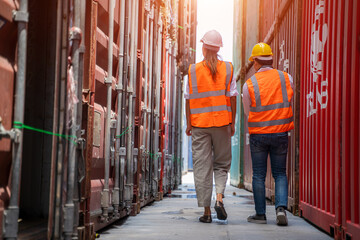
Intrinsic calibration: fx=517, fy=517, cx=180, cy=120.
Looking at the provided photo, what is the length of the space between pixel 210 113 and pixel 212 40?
0.81 m

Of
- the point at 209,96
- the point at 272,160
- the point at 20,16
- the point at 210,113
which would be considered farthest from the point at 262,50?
the point at 20,16

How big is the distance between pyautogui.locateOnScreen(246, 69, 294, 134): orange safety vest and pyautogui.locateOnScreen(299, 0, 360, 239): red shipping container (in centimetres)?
32

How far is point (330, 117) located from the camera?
4.91m

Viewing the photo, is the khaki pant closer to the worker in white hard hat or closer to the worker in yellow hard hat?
the worker in white hard hat

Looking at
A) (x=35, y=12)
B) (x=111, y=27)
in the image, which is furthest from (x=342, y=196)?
(x=35, y=12)

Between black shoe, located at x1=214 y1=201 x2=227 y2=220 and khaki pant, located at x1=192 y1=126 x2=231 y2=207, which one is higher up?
khaki pant, located at x1=192 y1=126 x2=231 y2=207

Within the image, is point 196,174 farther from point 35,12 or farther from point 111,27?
point 35,12

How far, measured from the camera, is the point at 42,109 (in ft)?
11.4

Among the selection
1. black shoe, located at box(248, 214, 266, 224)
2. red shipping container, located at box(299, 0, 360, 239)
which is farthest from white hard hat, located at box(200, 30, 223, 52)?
black shoe, located at box(248, 214, 266, 224)

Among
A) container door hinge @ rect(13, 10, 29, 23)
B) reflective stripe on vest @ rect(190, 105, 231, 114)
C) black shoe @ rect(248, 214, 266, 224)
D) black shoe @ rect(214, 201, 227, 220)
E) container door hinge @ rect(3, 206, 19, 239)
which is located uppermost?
container door hinge @ rect(13, 10, 29, 23)

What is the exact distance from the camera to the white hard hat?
225 inches

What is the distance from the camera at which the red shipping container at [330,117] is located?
4121mm

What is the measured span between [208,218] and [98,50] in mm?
2213

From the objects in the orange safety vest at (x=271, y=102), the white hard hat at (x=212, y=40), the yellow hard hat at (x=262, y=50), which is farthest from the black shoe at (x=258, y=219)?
the white hard hat at (x=212, y=40)
